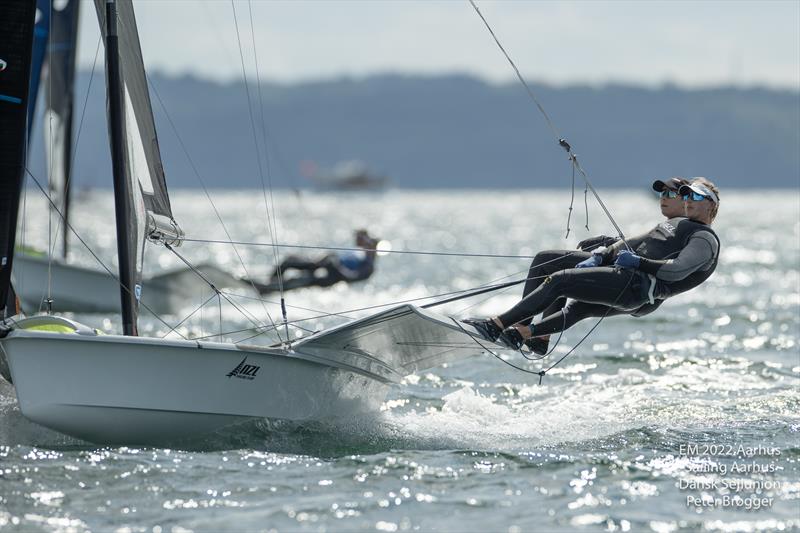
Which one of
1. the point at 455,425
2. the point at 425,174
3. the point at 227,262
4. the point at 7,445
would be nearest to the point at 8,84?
the point at 7,445

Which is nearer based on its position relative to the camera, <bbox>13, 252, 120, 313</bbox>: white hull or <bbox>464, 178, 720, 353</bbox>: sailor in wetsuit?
<bbox>464, 178, 720, 353</bbox>: sailor in wetsuit

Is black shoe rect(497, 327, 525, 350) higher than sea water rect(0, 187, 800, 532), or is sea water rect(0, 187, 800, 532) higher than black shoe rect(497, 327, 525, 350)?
black shoe rect(497, 327, 525, 350)

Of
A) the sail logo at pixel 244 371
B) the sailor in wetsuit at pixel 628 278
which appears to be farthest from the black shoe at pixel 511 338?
the sail logo at pixel 244 371

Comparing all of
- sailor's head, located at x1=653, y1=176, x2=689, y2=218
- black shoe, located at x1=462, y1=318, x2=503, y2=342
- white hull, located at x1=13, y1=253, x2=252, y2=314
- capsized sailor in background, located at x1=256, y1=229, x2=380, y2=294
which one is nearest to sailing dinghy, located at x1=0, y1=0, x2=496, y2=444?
black shoe, located at x1=462, y1=318, x2=503, y2=342

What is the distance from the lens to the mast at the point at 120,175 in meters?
7.06

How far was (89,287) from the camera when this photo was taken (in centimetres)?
1409

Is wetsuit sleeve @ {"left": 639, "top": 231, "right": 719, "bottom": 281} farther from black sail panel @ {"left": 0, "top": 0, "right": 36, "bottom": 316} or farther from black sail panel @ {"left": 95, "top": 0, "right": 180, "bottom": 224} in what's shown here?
black sail panel @ {"left": 0, "top": 0, "right": 36, "bottom": 316}

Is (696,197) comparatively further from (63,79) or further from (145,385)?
(63,79)

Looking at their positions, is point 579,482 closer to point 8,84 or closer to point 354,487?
point 354,487

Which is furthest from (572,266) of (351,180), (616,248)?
(351,180)

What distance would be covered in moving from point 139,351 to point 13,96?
5.09 feet

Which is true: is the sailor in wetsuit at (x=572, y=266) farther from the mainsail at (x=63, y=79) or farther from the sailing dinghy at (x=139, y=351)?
the mainsail at (x=63, y=79)

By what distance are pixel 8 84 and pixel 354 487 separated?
2.84 metres

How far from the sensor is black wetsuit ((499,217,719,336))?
700 cm
